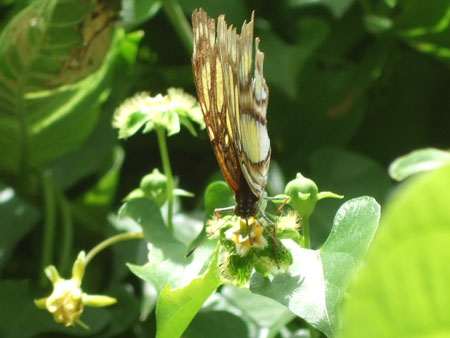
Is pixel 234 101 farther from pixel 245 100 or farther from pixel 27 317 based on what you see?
pixel 27 317

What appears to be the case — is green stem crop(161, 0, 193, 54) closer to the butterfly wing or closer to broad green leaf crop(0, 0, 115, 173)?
broad green leaf crop(0, 0, 115, 173)

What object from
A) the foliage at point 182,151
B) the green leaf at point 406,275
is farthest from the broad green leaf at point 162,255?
the green leaf at point 406,275

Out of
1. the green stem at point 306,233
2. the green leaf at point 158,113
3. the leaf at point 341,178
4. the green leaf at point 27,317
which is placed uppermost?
the green leaf at point 158,113

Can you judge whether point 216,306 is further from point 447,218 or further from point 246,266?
point 447,218

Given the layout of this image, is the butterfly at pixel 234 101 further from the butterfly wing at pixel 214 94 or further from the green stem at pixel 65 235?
the green stem at pixel 65 235

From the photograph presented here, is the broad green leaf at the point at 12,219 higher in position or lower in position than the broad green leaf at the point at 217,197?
lower

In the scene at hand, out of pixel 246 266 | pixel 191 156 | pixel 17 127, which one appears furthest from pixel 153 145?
pixel 246 266
